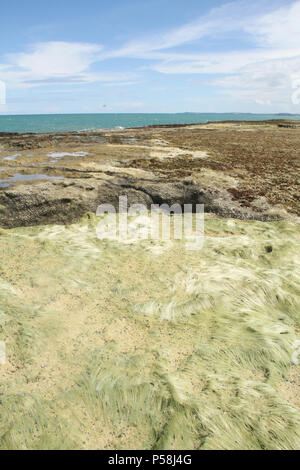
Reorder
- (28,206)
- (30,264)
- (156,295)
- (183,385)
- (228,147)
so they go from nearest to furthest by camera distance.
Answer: (183,385)
(156,295)
(30,264)
(28,206)
(228,147)

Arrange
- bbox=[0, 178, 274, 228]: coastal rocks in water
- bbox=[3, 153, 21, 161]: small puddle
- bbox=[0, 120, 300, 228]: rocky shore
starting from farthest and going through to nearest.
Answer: bbox=[3, 153, 21, 161]: small puddle, bbox=[0, 120, 300, 228]: rocky shore, bbox=[0, 178, 274, 228]: coastal rocks in water

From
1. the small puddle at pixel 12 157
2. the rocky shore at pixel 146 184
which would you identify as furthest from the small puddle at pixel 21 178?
the small puddle at pixel 12 157

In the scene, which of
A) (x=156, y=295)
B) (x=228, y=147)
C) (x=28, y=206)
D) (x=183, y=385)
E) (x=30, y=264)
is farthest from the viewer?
(x=228, y=147)

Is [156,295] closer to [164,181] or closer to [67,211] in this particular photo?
[67,211]

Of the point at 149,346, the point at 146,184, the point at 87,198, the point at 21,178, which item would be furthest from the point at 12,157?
the point at 149,346

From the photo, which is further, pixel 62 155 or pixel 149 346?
pixel 62 155

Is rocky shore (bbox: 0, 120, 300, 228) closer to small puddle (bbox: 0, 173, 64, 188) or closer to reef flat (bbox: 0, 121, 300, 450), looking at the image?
small puddle (bbox: 0, 173, 64, 188)

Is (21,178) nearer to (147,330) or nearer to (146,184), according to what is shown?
(146,184)

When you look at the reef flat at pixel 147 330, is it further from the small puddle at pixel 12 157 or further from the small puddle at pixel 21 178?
the small puddle at pixel 12 157

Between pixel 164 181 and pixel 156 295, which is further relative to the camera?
pixel 164 181

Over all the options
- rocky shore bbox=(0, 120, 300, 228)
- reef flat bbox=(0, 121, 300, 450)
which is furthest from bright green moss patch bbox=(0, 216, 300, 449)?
rocky shore bbox=(0, 120, 300, 228)
